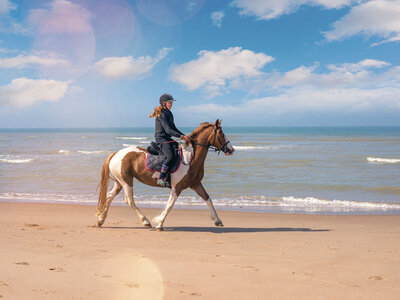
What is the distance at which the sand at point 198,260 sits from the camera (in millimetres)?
3697

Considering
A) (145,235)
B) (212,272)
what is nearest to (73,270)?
(212,272)

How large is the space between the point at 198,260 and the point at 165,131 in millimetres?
3174

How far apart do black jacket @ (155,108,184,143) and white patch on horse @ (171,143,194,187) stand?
450 millimetres

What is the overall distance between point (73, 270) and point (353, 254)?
4.13m

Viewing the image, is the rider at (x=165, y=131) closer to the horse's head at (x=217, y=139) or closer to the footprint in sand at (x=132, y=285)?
the horse's head at (x=217, y=139)

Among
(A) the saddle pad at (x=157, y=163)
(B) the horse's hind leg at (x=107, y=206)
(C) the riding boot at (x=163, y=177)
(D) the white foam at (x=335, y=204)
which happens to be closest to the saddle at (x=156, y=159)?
(A) the saddle pad at (x=157, y=163)

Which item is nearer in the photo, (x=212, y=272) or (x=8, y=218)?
(x=212, y=272)

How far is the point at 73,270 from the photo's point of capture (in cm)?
424

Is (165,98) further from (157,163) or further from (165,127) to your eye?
(157,163)

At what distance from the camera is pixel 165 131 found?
7.28 meters

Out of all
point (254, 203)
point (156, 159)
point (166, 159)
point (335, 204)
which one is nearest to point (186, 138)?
point (166, 159)

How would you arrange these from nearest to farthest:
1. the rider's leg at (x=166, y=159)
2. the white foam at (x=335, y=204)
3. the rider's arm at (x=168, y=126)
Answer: the rider's arm at (x=168, y=126) < the rider's leg at (x=166, y=159) < the white foam at (x=335, y=204)

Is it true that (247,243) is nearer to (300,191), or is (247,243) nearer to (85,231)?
(85,231)

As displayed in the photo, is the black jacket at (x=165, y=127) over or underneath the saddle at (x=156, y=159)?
over
